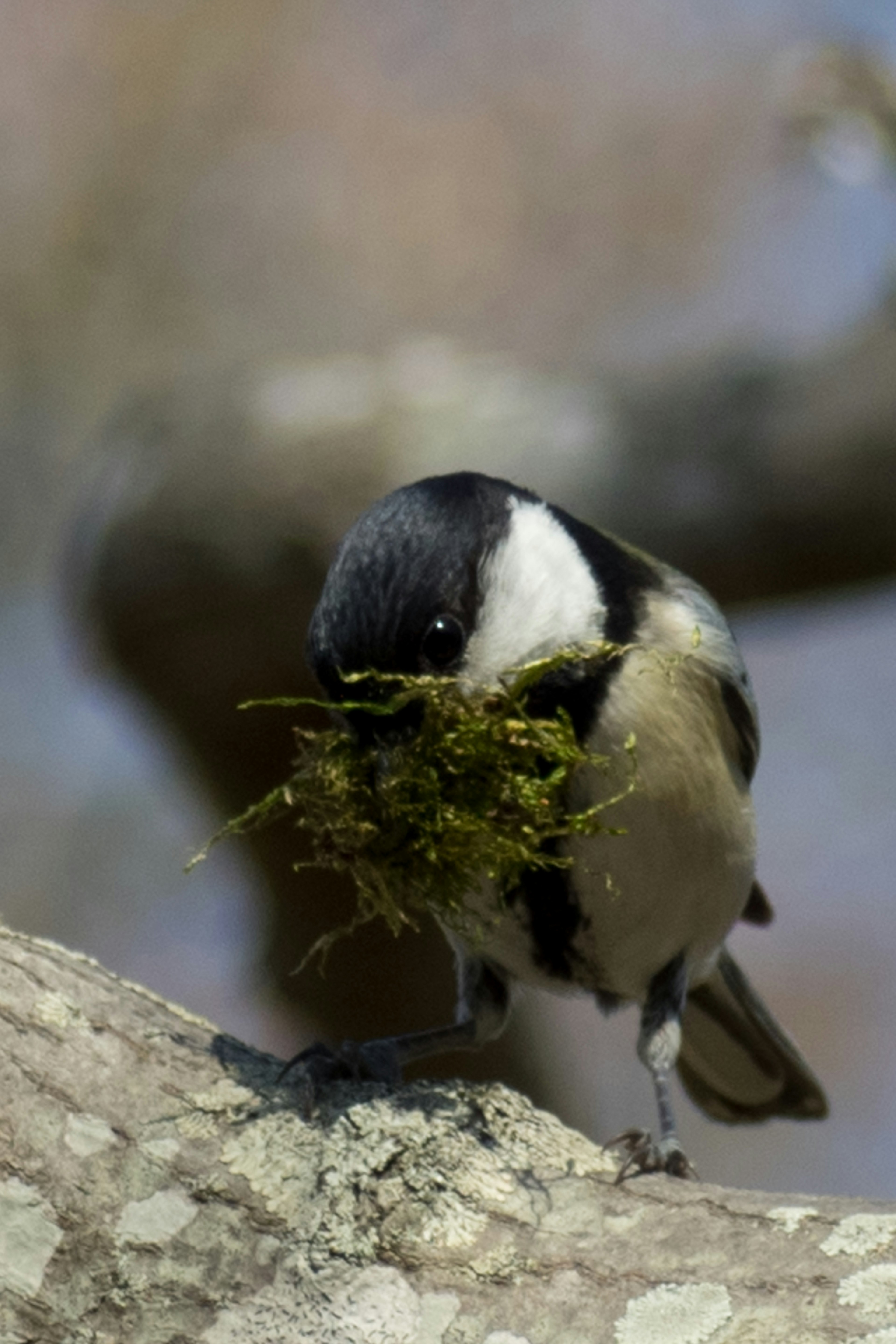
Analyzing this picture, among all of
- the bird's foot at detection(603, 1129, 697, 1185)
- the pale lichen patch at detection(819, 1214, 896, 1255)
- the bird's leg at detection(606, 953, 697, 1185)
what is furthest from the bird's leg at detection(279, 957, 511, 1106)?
the pale lichen patch at detection(819, 1214, 896, 1255)

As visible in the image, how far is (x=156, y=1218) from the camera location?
4.87ft

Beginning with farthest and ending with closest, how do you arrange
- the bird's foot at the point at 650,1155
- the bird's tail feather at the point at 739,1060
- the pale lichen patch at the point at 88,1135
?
the bird's tail feather at the point at 739,1060, the bird's foot at the point at 650,1155, the pale lichen patch at the point at 88,1135

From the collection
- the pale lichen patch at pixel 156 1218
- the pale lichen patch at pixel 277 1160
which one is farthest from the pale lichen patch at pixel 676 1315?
the pale lichen patch at pixel 156 1218

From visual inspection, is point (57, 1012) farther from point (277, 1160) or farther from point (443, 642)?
point (443, 642)

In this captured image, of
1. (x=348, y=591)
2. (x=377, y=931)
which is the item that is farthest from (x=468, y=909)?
(x=377, y=931)

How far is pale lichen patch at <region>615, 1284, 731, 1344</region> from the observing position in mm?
1316

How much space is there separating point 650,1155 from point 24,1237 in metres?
0.68

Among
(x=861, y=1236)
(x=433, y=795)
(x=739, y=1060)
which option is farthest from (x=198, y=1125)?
(x=739, y=1060)

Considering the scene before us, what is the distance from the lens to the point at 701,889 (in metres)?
2.15

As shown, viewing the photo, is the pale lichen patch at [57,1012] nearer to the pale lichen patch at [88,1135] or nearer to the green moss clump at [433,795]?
the pale lichen patch at [88,1135]

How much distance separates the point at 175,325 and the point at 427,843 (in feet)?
16.0

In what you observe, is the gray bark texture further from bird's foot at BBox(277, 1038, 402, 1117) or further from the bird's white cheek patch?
the bird's white cheek patch

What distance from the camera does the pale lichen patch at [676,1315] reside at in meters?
1.32

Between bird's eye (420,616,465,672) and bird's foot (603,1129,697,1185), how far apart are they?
0.58 meters
